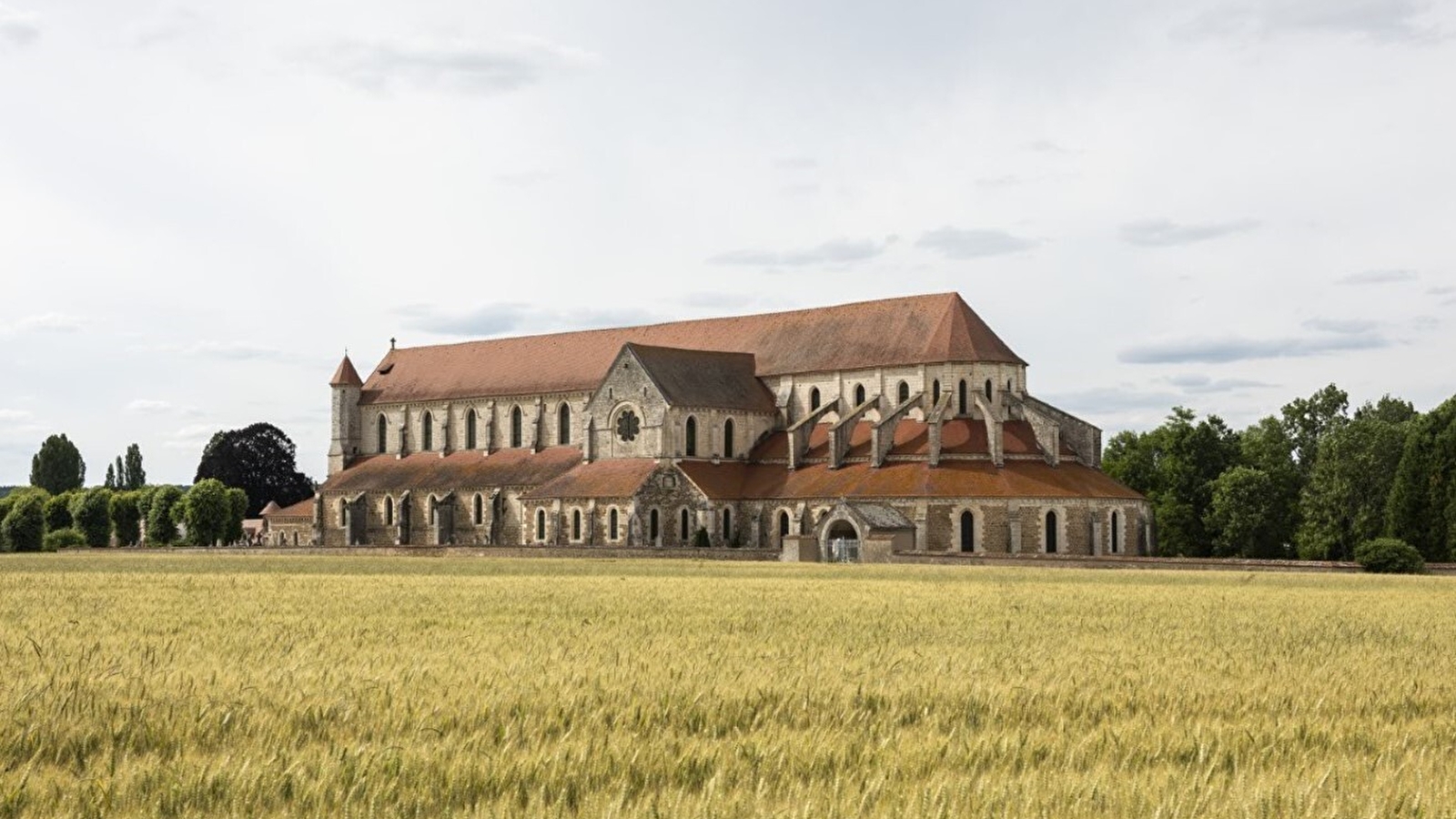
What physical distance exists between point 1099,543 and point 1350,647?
6050 centimetres

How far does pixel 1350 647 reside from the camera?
979 inches

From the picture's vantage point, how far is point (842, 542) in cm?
8231

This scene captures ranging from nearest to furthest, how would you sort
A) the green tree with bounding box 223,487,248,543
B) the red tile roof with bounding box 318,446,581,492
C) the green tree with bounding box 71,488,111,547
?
the red tile roof with bounding box 318,446,581,492 → the green tree with bounding box 71,488,111,547 → the green tree with bounding box 223,487,248,543

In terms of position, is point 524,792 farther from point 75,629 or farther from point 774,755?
point 75,629

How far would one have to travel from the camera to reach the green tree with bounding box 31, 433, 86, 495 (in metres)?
167

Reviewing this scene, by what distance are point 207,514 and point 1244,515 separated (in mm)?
71357

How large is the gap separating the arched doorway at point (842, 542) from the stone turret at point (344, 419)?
156ft

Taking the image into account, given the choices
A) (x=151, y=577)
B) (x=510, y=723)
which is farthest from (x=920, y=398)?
(x=510, y=723)

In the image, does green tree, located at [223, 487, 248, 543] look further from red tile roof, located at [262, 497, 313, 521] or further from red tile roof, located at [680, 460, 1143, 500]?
red tile roof, located at [680, 460, 1143, 500]

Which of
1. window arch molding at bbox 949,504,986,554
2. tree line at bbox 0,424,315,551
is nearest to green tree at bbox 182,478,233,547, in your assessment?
tree line at bbox 0,424,315,551

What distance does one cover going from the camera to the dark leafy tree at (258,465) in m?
148

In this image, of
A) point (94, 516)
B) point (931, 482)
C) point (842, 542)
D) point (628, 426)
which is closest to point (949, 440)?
point (931, 482)

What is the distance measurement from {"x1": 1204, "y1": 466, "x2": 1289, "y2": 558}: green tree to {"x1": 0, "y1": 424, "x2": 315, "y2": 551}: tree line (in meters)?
69.2

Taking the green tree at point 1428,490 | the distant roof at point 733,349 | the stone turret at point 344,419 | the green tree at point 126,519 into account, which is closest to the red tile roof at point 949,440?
the distant roof at point 733,349
